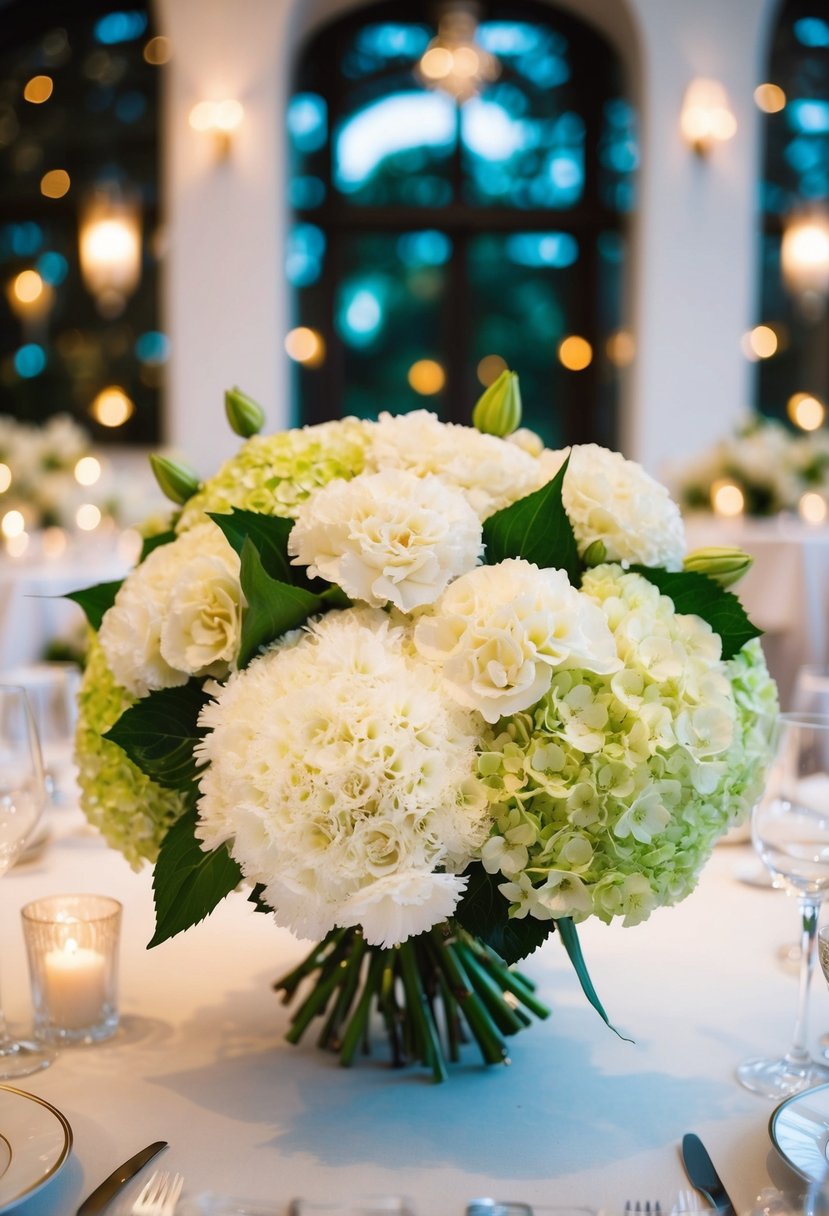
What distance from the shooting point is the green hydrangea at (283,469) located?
0.93 metres

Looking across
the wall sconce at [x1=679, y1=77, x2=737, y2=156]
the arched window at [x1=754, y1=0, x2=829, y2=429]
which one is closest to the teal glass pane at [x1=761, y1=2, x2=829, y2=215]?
the arched window at [x1=754, y1=0, x2=829, y2=429]

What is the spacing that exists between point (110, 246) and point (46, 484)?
2758 millimetres

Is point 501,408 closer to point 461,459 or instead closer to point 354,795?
point 461,459

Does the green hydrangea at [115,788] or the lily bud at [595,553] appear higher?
the lily bud at [595,553]

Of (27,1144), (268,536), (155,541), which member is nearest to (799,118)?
(155,541)

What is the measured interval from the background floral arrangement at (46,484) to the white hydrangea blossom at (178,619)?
3.88 metres

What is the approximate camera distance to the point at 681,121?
6.66 m

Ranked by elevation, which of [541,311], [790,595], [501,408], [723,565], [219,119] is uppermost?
[219,119]

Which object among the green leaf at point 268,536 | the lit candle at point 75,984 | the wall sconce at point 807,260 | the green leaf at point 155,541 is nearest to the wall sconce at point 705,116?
the wall sconce at point 807,260

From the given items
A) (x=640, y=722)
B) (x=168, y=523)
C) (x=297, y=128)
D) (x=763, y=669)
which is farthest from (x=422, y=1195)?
(x=297, y=128)

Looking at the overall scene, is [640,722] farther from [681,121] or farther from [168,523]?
[681,121]

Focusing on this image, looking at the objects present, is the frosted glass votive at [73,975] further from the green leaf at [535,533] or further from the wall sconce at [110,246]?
the wall sconce at [110,246]

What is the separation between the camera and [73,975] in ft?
3.12

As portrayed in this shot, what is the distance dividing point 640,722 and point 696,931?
1.67 ft
